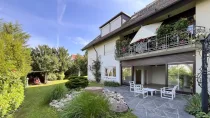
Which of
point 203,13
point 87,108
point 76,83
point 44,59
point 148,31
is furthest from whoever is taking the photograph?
point 44,59

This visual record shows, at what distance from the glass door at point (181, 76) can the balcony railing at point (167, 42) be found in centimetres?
213

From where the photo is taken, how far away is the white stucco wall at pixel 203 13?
9.63 metres

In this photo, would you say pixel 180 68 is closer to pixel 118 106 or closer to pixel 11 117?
pixel 118 106

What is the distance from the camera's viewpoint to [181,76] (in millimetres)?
12406

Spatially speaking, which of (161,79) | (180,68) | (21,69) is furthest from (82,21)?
(180,68)

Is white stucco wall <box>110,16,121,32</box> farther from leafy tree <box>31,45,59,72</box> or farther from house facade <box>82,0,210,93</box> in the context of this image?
leafy tree <box>31,45,59,72</box>

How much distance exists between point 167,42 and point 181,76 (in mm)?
3441

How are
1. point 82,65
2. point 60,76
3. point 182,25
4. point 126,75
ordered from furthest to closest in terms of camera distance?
point 82,65 → point 60,76 → point 126,75 → point 182,25

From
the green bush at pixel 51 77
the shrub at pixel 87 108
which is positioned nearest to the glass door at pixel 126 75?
the shrub at pixel 87 108

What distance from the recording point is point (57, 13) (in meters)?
19.7

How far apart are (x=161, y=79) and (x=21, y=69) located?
1704cm

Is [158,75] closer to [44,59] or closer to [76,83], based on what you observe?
[76,83]

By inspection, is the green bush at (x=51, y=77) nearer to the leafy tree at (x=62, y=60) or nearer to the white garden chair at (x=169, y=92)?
the leafy tree at (x=62, y=60)

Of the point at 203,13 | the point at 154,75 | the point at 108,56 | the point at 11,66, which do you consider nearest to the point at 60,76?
the point at 108,56
